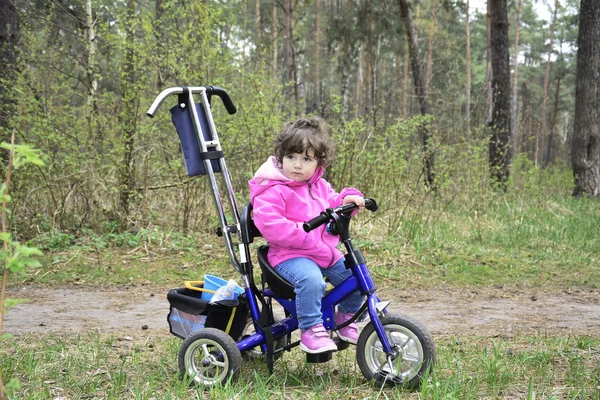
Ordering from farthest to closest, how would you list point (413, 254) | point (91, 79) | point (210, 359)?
point (91, 79)
point (413, 254)
point (210, 359)

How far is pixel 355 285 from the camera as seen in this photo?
129 inches

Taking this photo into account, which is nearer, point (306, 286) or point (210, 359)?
point (306, 286)

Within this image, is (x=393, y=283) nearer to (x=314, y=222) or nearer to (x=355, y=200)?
(x=355, y=200)

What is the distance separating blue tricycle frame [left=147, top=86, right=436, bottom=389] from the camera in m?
3.14

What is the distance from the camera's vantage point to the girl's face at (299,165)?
3414mm

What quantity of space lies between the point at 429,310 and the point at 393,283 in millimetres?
1015

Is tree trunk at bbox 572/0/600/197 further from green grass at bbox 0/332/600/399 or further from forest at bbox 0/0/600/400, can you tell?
green grass at bbox 0/332/600/399

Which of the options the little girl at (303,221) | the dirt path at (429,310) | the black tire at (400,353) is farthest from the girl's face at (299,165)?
the dirt path at (429,310)

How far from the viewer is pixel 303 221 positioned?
3.48 m

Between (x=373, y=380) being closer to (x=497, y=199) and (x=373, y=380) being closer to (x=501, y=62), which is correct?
(x=497, y=199)

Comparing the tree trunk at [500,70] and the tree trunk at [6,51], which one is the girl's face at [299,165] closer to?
the tree trunk at [6,51]

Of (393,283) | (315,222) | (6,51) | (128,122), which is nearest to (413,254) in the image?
(393,283)

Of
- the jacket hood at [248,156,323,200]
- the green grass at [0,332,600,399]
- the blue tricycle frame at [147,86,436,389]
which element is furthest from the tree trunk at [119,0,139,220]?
the jacket hood at [248,156,323,200]

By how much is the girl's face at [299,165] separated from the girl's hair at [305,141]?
0.08ft
